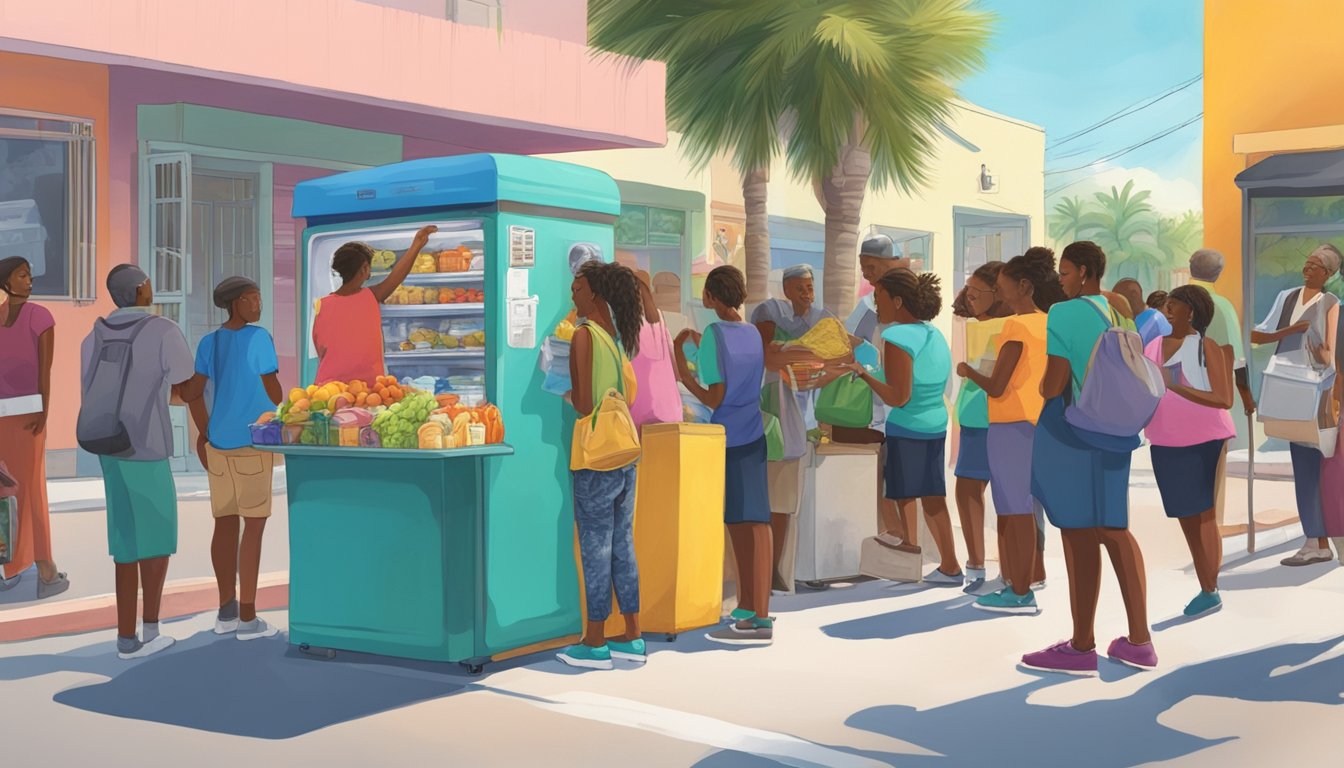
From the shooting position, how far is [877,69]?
17516 millimetres

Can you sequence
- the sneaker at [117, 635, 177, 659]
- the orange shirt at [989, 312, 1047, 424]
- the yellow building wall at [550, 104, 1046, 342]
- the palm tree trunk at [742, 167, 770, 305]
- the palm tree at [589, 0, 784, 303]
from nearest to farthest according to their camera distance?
the sneaker at [117, 635, 177, 659] < the orange shirt at [989, 312, 1047, 424] < the palm tree at [589, 0, 784, 303] < the palm tree trunk at [742, 167, 770, 305] < the yellow building wall at [550, 104, 1046, 342]

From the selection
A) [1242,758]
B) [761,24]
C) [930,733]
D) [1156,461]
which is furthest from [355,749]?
[761,24]

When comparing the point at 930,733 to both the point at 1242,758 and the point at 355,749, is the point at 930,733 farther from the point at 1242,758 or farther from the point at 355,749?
the point at 355,749

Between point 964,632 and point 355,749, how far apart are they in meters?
3.60

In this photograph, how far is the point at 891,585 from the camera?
32.0 feet

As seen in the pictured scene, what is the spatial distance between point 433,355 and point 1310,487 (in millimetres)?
6080

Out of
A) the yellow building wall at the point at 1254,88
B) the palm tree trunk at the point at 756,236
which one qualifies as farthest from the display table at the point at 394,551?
the yellow building wall at the point at 1254,88

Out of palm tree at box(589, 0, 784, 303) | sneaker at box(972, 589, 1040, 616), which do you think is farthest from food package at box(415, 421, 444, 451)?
palm tree at box(589, 0, 784, 303)

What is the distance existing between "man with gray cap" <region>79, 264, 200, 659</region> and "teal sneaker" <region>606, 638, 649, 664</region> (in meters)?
2.18

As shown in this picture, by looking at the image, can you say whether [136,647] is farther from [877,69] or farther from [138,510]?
[877,69]

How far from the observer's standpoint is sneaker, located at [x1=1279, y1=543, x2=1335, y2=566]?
10.5 metres

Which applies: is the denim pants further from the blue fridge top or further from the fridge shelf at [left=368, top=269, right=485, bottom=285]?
the fridge shelf at [left=368, top=269, right=485, bottom=285]

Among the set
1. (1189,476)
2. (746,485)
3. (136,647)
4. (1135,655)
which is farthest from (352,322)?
(1189,476)

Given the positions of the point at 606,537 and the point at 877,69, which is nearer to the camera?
the point at 606,537
